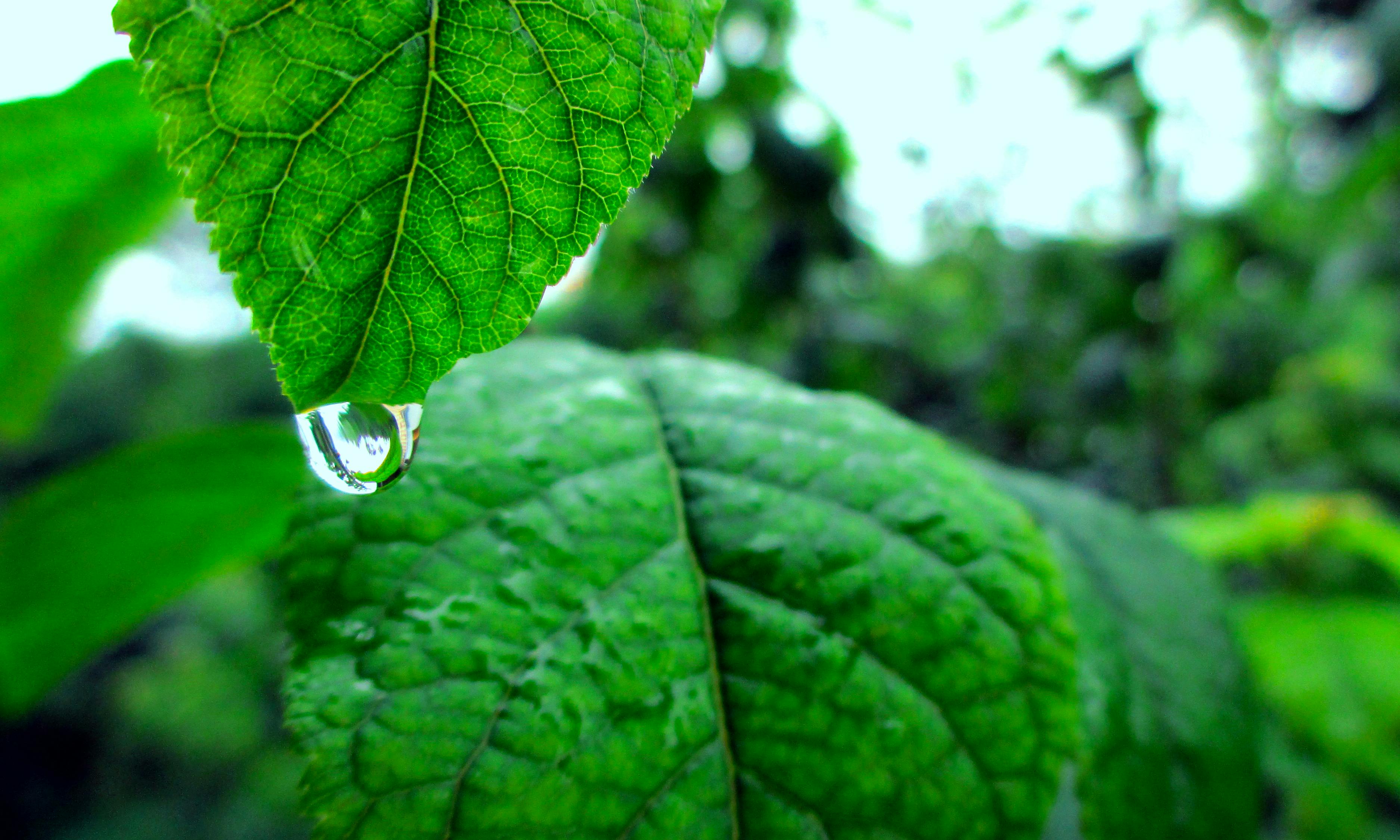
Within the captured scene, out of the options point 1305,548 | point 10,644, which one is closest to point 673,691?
point 10,644

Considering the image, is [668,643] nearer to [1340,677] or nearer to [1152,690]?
[1152,690]

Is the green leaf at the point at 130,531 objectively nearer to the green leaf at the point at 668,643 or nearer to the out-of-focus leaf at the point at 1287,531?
the green leaf at the point at 668,643

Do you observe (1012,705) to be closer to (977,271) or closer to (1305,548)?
(1305,548)

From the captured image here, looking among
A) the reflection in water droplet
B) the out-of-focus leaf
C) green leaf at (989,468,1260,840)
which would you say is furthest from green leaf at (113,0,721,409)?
the out-of-focus leaf

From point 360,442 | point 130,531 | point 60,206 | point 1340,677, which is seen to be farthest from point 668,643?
point 1340,677

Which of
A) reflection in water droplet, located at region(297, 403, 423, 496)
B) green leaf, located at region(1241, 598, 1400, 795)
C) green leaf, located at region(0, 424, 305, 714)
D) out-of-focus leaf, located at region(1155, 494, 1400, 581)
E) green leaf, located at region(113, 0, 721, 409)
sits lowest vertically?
green leaf, located at region(0, 424, 305, 714)

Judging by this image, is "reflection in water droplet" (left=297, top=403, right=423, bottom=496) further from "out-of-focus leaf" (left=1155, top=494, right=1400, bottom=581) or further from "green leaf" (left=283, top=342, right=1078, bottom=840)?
"out-of-focus leaf" (left=1155, top=494, right=1400, bottom=581)

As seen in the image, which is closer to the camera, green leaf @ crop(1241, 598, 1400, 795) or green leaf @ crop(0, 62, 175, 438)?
green leaf @ crop(0, 62, 175, 438)
